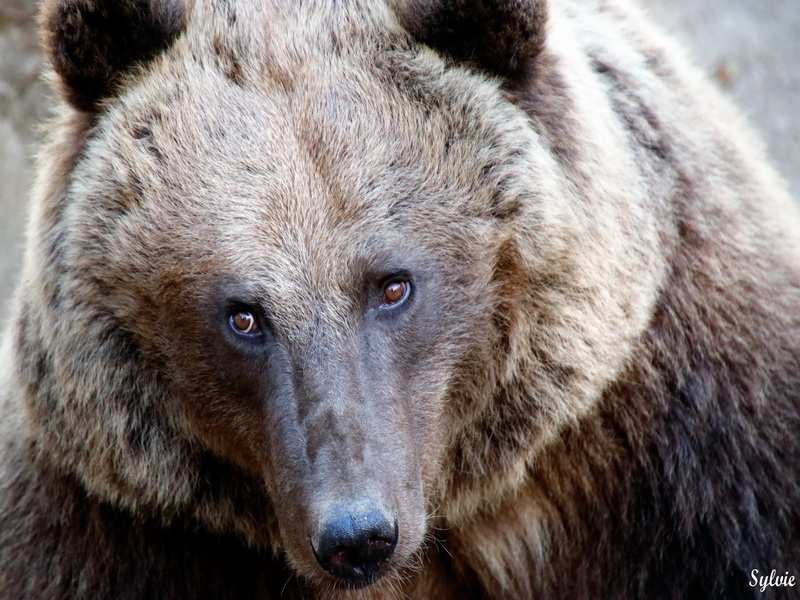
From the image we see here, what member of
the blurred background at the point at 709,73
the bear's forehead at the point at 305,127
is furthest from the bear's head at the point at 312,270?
the blurred background at the point at 709,73

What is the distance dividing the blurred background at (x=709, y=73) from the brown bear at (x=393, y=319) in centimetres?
495

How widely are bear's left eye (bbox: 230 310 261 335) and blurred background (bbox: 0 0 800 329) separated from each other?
5.87 m

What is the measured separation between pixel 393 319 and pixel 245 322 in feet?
1.81

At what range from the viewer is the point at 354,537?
3.77 meters

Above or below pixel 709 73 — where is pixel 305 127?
above

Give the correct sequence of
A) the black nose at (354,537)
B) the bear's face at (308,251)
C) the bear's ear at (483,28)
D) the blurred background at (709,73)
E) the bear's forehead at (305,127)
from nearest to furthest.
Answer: the black nose at (354,537) → the bear's face at (308,251) → the bear's forehead at (305,127) → the bear's ear at (483,28) → the blurred background at (709,73)

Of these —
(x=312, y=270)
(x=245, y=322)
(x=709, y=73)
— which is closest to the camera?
(x=312, y=270)

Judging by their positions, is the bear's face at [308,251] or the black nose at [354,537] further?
the bear's face at [308,251]

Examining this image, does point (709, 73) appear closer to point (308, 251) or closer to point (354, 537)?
point (308, 251)

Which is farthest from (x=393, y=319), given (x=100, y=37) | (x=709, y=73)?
(x=709, y=73)

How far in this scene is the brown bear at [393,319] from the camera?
4129mm

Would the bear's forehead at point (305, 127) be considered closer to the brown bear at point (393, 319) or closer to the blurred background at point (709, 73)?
the brown bear at point (393, 319)

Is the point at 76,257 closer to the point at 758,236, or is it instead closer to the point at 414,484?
the point at 414,484

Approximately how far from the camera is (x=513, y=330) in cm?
454
